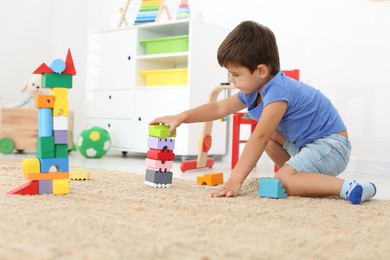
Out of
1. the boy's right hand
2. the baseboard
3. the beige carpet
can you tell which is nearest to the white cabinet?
the baseboard

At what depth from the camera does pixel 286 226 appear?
0.86 meters

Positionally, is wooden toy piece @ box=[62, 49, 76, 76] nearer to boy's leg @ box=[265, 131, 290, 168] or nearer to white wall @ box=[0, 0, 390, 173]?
boy's leg @ box=[265, 131, 290, 168]

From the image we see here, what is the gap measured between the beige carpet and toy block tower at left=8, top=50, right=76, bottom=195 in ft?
0.15

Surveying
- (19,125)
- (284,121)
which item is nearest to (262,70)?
(284,121)

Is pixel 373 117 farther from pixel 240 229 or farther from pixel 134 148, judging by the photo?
pixel 240 229

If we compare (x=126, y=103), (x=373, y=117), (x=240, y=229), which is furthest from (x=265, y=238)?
(x=126, y=103)

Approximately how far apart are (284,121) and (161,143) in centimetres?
34

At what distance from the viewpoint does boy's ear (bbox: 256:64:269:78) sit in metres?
1.25

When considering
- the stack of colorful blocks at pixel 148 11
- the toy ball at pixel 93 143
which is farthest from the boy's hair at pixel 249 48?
the stack of colorful blocks at pixel 148 11

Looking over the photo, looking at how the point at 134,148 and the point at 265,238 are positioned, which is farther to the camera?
the point at 134,148

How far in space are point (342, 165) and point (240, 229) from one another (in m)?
0.63

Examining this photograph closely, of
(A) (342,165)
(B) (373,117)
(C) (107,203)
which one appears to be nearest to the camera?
(C) (107,203)

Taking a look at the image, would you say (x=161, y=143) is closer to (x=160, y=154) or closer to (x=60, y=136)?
(x=160, y=154)

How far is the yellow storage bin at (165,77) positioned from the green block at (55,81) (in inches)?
57.4
